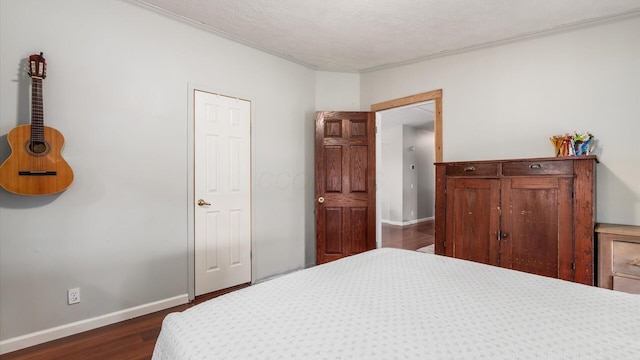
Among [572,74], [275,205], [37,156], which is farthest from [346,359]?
[572,74]

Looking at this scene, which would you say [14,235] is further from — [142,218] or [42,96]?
[42,96]

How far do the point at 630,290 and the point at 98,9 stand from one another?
4.37 metres

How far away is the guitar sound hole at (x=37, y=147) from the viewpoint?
1.98m

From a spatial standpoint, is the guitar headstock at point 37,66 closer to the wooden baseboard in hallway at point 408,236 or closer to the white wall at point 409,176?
the wooden baseboard in hallway at point 408,236

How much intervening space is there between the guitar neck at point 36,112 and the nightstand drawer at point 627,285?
402 centimetres

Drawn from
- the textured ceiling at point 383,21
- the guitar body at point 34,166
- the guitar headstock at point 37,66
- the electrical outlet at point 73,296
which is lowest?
the electrical outlet at point 73,296

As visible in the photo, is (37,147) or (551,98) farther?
(551,98)

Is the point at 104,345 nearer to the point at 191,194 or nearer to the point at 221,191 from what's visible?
the point at 191,194

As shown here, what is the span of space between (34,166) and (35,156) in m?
0.07

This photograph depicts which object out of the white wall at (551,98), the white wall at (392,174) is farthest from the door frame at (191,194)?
the white wall at (392,174)

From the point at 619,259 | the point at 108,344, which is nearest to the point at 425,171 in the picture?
the point at 619,259

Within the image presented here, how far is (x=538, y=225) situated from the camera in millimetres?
2328

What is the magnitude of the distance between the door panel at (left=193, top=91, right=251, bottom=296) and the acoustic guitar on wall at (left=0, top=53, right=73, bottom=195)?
40.6 inches

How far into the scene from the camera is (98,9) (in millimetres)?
2342
